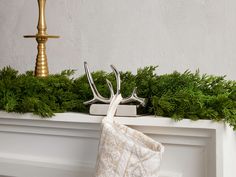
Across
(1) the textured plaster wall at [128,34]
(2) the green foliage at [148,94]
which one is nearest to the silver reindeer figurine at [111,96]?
(2) the green foliage at [148,94]

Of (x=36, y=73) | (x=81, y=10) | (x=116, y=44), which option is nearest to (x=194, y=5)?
(x=116, y=44)

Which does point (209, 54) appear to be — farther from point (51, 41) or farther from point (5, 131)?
point (5, 131)

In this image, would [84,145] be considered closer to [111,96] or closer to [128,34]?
[111,96]

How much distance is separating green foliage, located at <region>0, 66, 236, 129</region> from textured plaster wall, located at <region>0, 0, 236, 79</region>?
91cm

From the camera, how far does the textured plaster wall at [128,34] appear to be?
1906 millimetres

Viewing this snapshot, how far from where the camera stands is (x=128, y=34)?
6.69ft

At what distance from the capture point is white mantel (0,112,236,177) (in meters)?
0.87

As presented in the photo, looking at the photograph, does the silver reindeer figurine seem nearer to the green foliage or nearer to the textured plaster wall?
the green foliage

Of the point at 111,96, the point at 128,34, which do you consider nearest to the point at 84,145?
the point at 111,96

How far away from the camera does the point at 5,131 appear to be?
3.71ft

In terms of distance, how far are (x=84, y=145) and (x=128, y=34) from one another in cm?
109

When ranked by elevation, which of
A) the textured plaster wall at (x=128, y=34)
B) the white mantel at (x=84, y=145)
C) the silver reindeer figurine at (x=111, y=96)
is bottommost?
the white mantel at (x=84, y=145)

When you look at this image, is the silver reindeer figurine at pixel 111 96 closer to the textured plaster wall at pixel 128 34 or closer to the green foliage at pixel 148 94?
the green foliage at pixel 148 94

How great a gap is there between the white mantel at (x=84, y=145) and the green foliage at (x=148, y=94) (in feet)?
0.08
